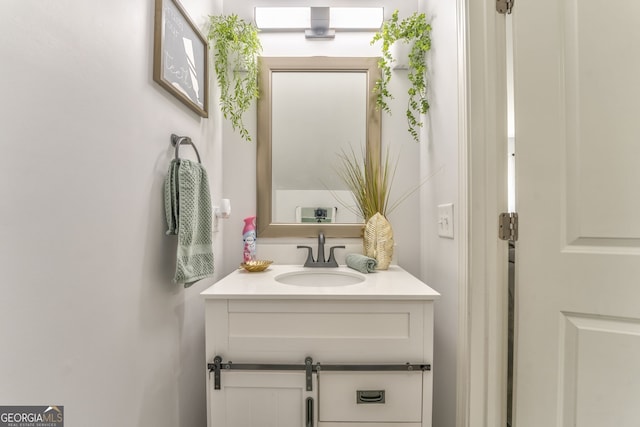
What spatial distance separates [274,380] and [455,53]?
1253mm

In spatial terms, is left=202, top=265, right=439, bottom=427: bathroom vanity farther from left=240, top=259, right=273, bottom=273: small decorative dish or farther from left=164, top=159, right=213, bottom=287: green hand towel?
left=240, top=259, right=273, bottom=273: small decorative dish

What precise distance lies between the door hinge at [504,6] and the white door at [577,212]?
0.03 meters

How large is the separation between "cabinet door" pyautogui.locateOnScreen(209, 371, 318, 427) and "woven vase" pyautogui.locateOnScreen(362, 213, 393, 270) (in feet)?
1.85

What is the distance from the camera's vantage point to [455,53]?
980 millimetres

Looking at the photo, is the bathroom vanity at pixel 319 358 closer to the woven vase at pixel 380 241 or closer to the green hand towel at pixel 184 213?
the green hand towel at pixel 184 213

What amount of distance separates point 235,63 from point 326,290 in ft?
3.69

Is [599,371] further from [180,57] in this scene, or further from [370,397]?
[180,57]

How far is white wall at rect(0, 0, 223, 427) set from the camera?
1.52ft

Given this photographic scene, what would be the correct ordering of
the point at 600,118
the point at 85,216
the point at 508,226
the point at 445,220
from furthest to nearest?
the point at 445,220
the point at 508,226
the point at 600,118
the point at 85,216

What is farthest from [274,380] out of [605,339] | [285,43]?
[285,43]

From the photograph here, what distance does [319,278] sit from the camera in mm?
1256

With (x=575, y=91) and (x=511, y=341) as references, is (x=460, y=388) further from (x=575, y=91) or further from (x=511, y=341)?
(x=575, y=91)

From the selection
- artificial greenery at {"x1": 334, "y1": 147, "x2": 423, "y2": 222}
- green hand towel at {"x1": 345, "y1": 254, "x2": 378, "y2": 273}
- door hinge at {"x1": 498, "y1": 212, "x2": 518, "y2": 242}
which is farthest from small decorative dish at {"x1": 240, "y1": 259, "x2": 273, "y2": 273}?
door hinge at {"x1": 498, "y1": 212, "x2": 518, "y2": 242}

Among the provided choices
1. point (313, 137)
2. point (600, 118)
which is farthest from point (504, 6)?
point (313, 137)
